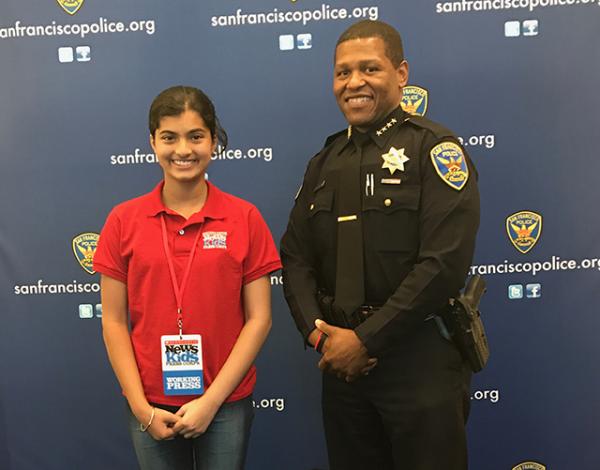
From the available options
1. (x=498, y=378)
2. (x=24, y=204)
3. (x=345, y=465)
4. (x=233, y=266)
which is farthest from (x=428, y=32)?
→ (x=24, y=204)

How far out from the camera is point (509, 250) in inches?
87.1

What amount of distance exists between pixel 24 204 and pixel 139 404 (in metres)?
1.29

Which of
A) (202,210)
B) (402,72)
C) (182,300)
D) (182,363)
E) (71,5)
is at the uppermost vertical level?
(71,5)

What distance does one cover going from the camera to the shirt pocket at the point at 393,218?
1496mm

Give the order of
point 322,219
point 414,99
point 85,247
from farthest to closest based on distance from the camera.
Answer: point 85,247
point 414,99
point 322,219

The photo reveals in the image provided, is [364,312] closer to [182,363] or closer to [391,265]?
[391,265]

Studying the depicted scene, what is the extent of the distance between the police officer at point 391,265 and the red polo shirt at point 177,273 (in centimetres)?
27

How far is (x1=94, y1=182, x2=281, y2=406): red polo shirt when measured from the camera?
143 centimetres

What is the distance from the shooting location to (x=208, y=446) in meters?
1.50

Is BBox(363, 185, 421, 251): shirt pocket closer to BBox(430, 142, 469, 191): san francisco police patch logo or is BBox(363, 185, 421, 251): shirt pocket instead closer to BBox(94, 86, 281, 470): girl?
BBox(430, 142, 469, 191): san francisco police patch logo

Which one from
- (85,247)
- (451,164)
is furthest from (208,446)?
(85,247)

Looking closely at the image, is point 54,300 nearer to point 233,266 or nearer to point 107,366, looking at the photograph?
point 107,366

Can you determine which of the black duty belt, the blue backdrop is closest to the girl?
the black duty belt

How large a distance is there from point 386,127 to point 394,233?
33 centimetres
